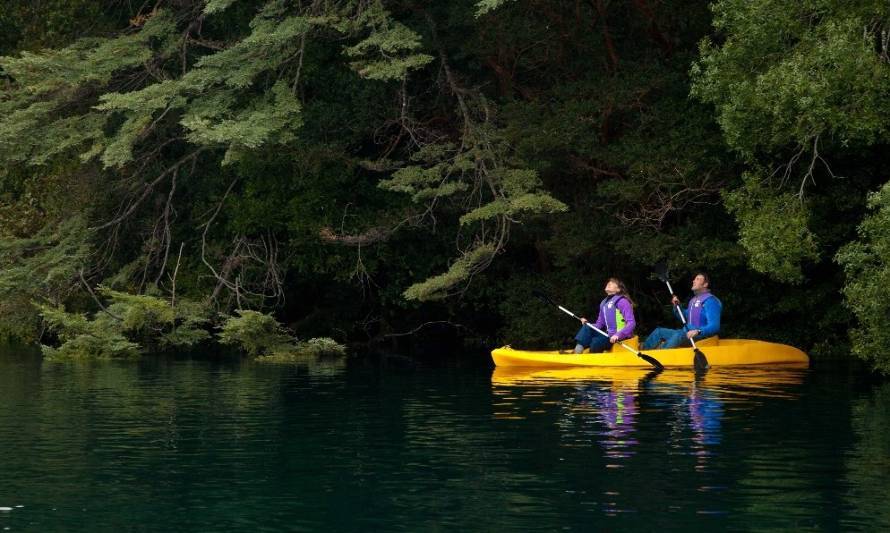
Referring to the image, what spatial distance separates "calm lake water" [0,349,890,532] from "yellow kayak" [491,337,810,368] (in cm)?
126

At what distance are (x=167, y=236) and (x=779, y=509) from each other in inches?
837

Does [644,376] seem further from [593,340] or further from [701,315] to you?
[593,340]

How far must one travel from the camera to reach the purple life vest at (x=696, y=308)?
24.6 m

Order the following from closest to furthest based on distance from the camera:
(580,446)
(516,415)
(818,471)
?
(818,471) < (580,446) < (516,415)

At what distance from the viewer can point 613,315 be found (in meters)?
24.9

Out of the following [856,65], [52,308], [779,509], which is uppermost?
[856,65]

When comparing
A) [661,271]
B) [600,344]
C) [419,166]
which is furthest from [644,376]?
[419,166]

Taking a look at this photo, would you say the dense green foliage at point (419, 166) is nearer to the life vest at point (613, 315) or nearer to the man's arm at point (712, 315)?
the man's arm at point (712, 315)

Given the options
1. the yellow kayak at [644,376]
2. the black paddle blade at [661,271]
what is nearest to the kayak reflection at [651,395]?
the yellow kayak at [644,376]

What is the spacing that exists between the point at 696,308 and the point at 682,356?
88 cm

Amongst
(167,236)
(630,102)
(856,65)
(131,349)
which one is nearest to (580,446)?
(856,65)

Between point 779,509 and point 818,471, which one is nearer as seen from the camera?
point 779,509

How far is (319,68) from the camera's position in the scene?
29.9 metres

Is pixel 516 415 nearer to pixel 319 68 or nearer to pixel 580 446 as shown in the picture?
pixel 580 446
